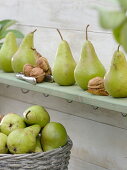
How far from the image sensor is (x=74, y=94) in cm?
102

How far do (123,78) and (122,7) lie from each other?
2.71ft

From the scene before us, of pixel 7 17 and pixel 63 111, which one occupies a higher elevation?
pixel 7 17

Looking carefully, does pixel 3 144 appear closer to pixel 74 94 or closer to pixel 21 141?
pixel 21 141

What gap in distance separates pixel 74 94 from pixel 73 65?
0.38 ft

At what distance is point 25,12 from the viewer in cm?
144

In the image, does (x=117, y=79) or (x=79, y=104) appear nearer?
(x=117, y=79)

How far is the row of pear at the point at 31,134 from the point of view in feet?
3.13

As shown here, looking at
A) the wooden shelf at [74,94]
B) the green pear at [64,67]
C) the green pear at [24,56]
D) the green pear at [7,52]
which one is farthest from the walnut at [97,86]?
the green pear at [7,52]

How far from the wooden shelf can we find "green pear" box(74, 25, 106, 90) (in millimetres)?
40

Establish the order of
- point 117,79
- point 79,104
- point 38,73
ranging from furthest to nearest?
point 79,104, point 38,73, point 117,79

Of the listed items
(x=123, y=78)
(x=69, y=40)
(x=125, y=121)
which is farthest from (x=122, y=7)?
(x=69, y=40)

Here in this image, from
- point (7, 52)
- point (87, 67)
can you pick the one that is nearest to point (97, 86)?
point (87, 67)

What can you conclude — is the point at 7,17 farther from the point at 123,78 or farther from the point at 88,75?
the point at 123,78

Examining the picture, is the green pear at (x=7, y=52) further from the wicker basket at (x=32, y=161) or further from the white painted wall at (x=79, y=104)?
the wicker basket at (x=32, y=161)
